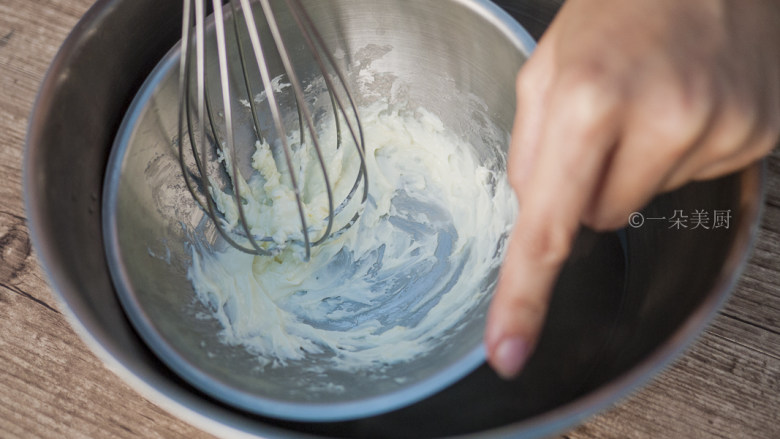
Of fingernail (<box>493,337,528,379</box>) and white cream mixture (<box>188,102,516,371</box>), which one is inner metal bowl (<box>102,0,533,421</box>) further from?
fingernail (<box>493,337,528,379</box>)

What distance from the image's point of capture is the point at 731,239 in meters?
0.54

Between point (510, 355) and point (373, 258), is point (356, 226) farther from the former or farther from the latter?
point (510, 355)

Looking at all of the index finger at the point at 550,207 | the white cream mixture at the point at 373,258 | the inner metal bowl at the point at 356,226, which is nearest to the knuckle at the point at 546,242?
the index finger at the point at 550,207

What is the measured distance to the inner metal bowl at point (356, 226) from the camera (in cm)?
64

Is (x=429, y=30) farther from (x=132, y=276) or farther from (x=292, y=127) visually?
(x=132, y=276)

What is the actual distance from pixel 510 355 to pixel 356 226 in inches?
18.0

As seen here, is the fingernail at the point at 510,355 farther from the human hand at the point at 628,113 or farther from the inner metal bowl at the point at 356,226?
the inner metal bowl at the point at 356,226

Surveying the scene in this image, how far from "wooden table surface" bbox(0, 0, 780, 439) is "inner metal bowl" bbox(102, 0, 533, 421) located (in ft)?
0.42

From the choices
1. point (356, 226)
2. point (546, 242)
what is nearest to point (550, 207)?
point (546, 242)

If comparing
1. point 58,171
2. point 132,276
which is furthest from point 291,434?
point 58,171

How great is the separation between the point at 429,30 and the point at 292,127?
0.27 meters

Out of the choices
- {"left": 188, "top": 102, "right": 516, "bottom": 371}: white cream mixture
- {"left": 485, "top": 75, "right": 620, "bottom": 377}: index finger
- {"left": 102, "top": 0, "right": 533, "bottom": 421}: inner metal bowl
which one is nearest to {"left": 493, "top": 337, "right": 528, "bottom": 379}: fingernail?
{"left": 485, "top": 75, "right": 620, "bottom": 377}: index finger

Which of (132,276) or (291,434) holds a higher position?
(132,276)

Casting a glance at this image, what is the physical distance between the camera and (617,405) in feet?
2.30
